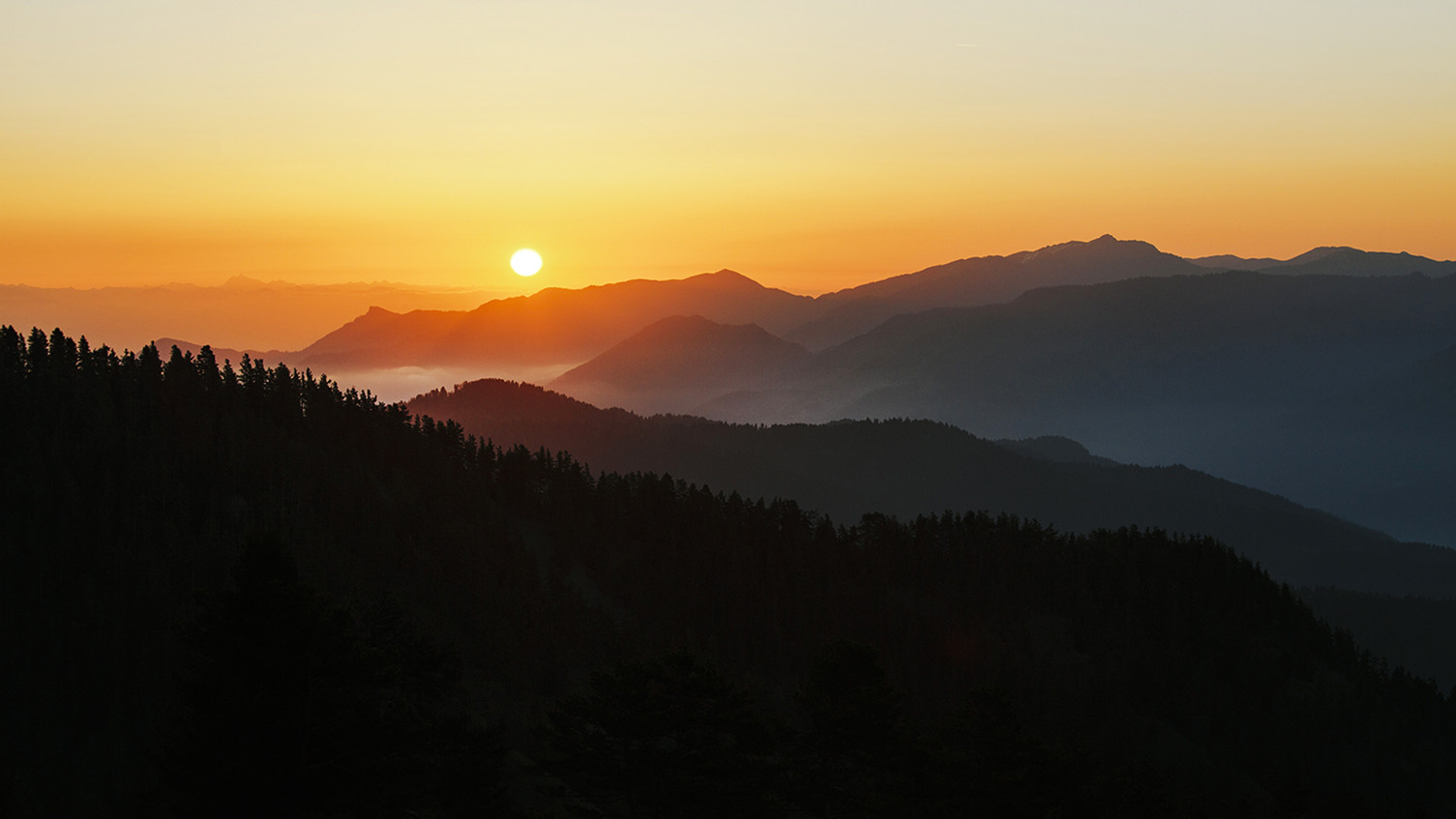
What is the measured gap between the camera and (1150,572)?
188500mm

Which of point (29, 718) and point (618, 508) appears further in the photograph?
point (618, 508)

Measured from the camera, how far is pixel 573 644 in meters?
141

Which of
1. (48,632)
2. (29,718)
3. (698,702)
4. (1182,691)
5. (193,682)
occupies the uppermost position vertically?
(193,682)

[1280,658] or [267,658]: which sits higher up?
[267,658]

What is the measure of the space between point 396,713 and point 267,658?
6.59m

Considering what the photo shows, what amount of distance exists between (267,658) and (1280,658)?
18984cm

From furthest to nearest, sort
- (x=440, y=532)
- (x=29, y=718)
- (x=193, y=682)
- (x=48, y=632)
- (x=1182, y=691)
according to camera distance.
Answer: (x=1182, y=691), (x=440, y=532), (x=48, y=632), (x=29, y=718), (x=193, y=682)

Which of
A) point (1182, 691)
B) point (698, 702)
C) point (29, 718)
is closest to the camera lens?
point (698, 702)

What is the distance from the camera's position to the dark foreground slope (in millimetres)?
32906

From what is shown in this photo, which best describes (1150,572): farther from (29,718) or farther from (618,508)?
(29,718)

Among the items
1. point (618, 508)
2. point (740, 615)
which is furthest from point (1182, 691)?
point (618, 508)

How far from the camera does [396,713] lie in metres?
33.9

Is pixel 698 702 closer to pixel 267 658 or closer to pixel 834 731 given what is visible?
pixel 834 731

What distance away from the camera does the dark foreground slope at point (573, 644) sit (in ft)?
108
